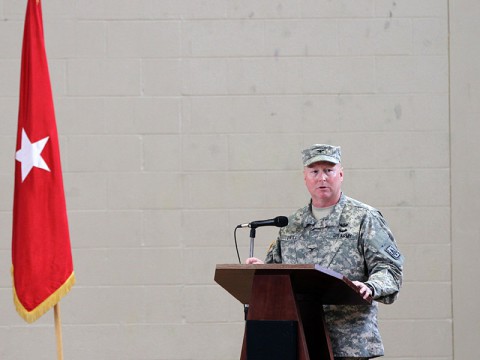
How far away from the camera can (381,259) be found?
3541 millimetres

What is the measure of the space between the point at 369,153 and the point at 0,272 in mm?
2168

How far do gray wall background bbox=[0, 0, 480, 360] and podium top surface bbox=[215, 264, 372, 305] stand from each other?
1.82 m

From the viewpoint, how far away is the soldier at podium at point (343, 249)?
3.51 meters

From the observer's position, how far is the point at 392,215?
5.31 metres

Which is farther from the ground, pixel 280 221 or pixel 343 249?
pixel 280 221

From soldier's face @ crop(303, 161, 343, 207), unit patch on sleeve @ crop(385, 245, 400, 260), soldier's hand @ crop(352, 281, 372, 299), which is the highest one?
soldier's face @ crop(303, 161, 343, 207)

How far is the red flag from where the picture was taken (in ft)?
12.8

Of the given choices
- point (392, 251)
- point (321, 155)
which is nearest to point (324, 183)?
point (321, 155)

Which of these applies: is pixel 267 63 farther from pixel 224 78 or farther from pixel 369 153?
pixel 369 153

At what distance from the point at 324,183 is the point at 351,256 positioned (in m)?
0.31

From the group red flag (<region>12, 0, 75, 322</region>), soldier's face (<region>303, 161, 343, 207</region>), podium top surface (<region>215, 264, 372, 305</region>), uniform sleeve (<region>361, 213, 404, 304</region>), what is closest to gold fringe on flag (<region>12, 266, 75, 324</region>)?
red flag (<region>12, 0, 75, 322</region>)

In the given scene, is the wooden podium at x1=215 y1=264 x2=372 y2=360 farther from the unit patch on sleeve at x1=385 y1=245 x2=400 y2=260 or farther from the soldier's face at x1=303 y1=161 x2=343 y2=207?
the soldier's face at x1=303 y1=161 x2=343 y2=207

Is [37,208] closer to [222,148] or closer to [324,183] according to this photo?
[324,183]

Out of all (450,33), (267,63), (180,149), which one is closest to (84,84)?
(180,149)
